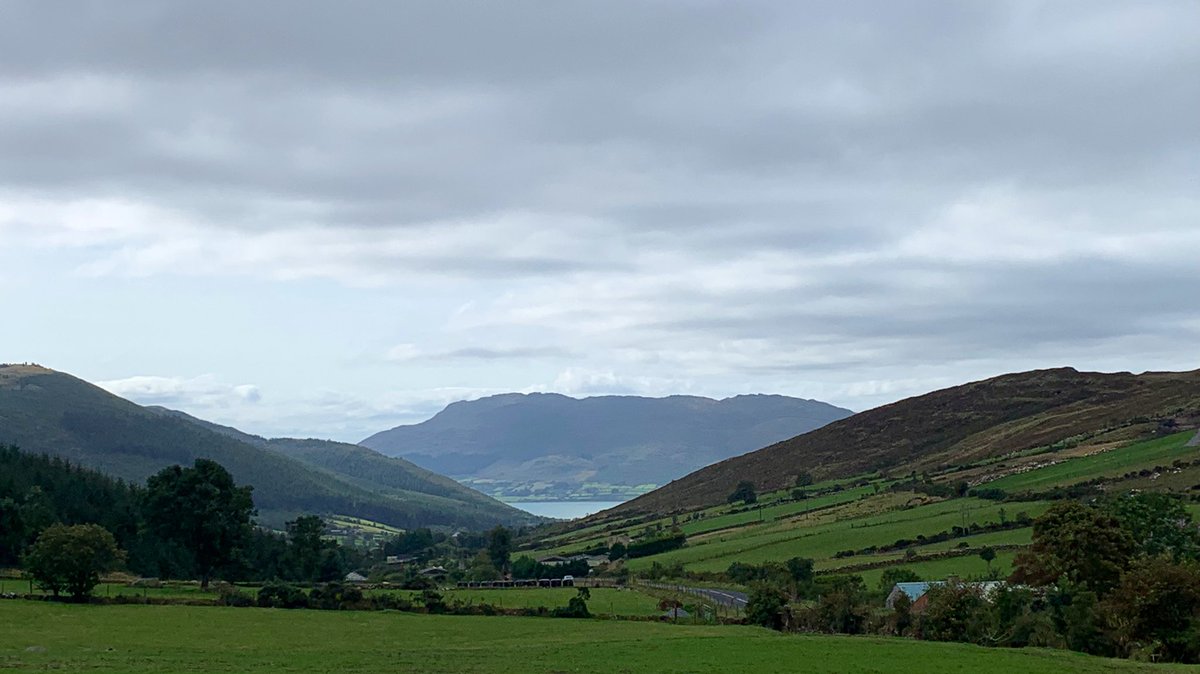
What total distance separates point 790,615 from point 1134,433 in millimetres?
128868

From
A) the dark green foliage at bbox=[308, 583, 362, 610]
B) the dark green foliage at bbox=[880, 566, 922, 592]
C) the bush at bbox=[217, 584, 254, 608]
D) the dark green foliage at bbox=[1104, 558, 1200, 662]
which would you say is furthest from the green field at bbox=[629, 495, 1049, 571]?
the bush at bbox=[217, 584, 254, 608]

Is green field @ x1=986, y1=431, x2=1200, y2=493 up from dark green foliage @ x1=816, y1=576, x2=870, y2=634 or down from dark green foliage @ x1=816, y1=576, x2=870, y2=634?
up

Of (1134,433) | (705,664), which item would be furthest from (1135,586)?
(1134,433)

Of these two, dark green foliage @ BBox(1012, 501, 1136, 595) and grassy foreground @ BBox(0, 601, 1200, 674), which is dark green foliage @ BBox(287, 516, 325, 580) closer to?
grassy foreground @ BBox(0, 601, 1200, 674)

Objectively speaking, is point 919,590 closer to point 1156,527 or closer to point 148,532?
point 1156,527

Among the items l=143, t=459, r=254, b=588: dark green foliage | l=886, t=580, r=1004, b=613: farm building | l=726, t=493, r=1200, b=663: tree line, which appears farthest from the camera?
l=143, t=459, r=254, b=588: dark green foliage

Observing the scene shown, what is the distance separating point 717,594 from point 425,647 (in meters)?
48.5

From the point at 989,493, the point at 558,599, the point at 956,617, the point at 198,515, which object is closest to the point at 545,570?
the point at 558,599

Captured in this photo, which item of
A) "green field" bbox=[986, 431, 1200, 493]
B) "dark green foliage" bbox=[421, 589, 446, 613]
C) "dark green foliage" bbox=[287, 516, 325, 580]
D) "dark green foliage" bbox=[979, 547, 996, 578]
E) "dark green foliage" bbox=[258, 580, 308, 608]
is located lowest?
"dark green foliage" bbox=[421, 589, 446, 613]

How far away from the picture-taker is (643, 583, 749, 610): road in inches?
3835

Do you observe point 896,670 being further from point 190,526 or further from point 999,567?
point 190,526

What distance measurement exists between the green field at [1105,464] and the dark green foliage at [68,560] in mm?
119653

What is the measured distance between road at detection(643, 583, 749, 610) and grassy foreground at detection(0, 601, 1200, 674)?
Result: 62.9ft

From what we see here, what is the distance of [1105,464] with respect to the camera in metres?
161
